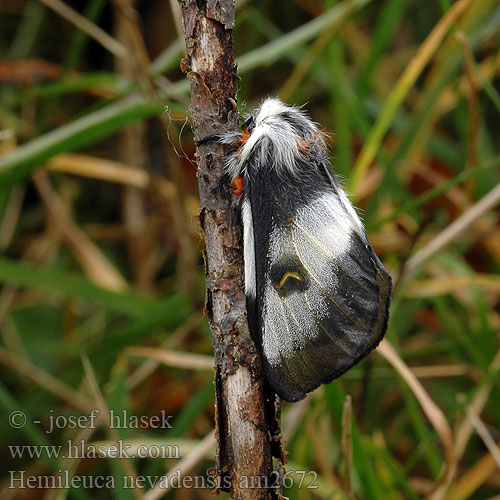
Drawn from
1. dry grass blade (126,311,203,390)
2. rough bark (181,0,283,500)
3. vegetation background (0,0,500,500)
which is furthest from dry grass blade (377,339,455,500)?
dry grass blade (126,311,203,390)

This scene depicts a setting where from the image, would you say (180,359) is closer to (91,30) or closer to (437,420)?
(437,420)

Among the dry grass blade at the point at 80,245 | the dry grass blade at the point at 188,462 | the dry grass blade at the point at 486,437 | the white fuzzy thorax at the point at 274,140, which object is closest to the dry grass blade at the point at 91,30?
the dry grass blade at the point at 80,245

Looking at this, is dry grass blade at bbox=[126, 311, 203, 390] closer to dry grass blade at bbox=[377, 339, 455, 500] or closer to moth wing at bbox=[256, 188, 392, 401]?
dry grass blade at bbox=[377, 339, 455, 500]

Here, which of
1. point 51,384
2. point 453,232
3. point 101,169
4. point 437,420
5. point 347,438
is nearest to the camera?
point 347,438

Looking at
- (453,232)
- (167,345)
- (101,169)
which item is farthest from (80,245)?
(453,232)

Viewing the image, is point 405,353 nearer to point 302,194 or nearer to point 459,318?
point 459,318

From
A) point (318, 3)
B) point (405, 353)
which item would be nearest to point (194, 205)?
point (405, 353)
